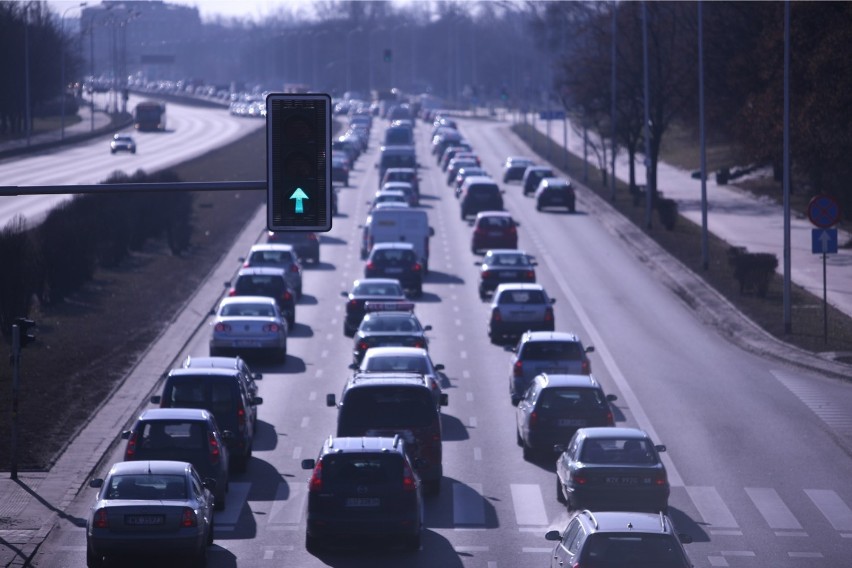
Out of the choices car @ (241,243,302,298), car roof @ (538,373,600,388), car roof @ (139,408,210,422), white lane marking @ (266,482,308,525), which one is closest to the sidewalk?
car @ (241,243,302,298)

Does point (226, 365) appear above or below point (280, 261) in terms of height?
below

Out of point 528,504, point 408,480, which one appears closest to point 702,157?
point 528,504

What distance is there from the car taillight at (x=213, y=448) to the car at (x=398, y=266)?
942 inches

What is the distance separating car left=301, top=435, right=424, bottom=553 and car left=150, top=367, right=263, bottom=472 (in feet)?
18.3

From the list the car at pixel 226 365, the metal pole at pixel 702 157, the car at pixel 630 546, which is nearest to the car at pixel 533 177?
the metal pole at pixel 702 157

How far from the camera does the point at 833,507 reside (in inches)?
840

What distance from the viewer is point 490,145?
11300 centimetres

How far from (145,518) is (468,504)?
5.98 metres

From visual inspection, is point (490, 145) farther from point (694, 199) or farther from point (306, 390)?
point (306, 390)

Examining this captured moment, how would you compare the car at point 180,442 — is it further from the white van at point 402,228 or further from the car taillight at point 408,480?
the white van at point 402,228

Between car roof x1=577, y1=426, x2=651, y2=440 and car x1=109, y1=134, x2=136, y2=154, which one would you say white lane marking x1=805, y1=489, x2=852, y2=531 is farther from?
car x1=109, y1=134, x2=136, y2=154

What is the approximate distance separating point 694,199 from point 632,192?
143 inches

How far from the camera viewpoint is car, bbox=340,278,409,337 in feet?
125

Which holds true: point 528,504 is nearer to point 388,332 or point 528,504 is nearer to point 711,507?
point 711,507
